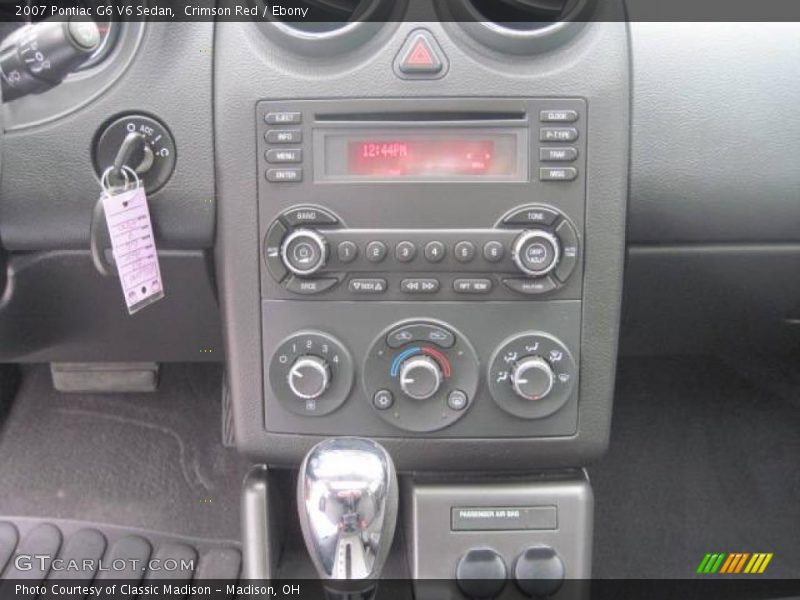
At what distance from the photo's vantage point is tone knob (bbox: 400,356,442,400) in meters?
0.94

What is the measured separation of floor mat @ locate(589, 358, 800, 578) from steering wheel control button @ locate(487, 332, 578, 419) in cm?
67

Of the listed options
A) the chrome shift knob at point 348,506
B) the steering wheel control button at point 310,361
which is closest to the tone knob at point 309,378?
the steering wheel control button at point 310,361

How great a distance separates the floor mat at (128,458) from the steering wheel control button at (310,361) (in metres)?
0.62

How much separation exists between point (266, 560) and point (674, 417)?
96 centimetres

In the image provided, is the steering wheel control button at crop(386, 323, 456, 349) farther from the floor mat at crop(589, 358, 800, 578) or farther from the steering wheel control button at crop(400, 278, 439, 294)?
the floor mat at crop(589, 358, 800, 578)

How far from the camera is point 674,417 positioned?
1680mm

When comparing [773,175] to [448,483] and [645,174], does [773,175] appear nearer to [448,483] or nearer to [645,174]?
[645,174]

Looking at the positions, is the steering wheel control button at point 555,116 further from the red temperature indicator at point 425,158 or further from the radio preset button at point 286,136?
the radio preset button at point 286,136

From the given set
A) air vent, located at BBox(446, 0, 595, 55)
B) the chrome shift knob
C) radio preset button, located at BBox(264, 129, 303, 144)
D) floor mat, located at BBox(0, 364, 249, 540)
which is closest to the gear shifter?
the chrome shift knob

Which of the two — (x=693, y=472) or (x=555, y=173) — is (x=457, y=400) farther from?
(x=693, y=472)

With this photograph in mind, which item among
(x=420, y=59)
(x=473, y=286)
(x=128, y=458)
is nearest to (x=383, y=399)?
(x=473, y=286)

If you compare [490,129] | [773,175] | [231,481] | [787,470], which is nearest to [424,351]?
[490,129]

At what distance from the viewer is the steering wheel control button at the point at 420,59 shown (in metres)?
0.94

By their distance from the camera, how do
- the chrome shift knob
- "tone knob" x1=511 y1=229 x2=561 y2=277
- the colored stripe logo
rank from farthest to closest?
the colored stripe logo → "tone knob" x1=511 y1=229 x2=561 y2=277 → the chrome shift knob
